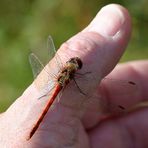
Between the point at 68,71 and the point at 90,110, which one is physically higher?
the point at 68,71

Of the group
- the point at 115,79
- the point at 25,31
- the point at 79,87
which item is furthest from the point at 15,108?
the point at 25,31

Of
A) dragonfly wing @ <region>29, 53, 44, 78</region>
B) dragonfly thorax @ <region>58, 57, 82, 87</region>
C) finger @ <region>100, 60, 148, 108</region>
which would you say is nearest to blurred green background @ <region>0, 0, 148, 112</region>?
finger @ <region>100, 60, 148, 108</region>

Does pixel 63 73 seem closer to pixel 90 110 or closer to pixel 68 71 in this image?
pixel 68 71

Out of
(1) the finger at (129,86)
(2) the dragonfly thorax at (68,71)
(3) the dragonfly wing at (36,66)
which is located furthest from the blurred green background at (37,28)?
(2) the dragonfly thorax at (68,71)

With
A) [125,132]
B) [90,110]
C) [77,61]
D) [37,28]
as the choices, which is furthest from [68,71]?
[37,28]

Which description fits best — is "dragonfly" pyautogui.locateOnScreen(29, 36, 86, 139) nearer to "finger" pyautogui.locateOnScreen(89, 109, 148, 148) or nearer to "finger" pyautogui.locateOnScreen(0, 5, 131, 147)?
"finger" pyautogui.locateOnScreen(0, 5, 131, 147)

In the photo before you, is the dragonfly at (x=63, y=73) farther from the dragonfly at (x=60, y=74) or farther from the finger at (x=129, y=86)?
the finger at (x=129, y=86)
